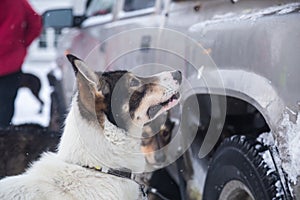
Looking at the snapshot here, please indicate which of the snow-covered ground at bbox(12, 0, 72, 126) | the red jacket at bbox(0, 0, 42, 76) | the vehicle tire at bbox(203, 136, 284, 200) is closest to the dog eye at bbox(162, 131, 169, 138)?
the vehicle tire at bbox(203, 136, 284, 200)

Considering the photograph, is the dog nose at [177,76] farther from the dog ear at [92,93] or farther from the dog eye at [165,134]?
the dog eye at [165,134]

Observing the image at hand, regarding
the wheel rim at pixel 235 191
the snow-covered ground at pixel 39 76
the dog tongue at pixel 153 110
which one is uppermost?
the snow-covered ground at pixel 39 76

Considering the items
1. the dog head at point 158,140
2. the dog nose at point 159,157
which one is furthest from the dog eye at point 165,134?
the dog nose at point 159,157

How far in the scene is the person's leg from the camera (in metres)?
5.17

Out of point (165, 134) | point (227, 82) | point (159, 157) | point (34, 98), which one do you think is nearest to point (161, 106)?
point (227, 82)

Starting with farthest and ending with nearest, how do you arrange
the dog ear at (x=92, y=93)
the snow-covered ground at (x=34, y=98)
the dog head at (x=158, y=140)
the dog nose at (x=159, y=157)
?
the snow-covered ground at (x=34, y=98) < the dog nose at (x=159, y=157) < the dog head at (x=158, y=140) < the dog ear at (x=92, y=93)

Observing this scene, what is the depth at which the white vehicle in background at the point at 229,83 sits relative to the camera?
103 inches

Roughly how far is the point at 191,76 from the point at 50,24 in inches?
111

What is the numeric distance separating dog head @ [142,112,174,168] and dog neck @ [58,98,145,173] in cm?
96

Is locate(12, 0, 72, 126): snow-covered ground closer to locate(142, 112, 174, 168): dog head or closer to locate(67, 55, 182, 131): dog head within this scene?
locate(142, 112, 174, 168): dog head

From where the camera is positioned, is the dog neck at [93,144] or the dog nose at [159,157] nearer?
the dog neck at [93,144]

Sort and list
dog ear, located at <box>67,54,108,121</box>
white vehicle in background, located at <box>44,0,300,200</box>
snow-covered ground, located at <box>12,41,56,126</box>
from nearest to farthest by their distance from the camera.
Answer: white vehicle in background, located at <box>44,0,300,200</box> < dog ear, located at <box>67,54,108,121</box> < snow-covered ground, located at <box>12,41,56,126</box>

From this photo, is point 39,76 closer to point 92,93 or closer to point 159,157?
point 159,157

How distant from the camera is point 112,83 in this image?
10.5 ft
